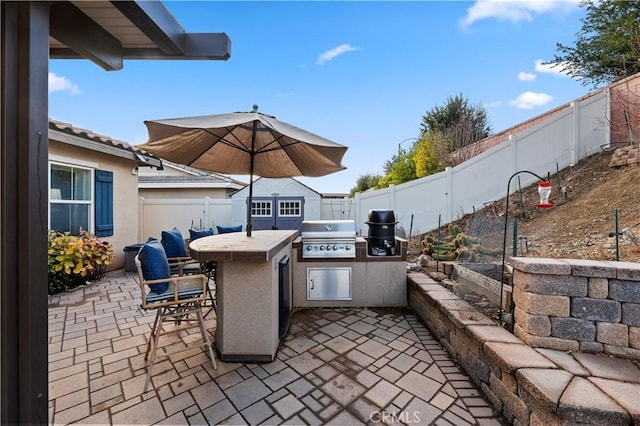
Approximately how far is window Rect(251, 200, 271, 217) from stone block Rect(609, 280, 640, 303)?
919 centimetres

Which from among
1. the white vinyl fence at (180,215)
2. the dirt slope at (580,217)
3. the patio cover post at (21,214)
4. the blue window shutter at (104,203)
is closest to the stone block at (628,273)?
the dirt slope at (580,217)

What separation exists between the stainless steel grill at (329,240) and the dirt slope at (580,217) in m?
2.16

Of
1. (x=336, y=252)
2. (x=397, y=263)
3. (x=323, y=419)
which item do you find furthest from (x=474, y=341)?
(x=336, y=252)

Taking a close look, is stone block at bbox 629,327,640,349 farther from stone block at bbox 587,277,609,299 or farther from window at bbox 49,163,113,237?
window at bbox 49,163,113,237

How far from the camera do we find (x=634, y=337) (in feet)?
6.21

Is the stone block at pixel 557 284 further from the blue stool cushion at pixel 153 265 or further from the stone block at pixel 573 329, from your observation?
the blue stool cushion at pixel 153 265

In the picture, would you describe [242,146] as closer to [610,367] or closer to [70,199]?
[610,367]

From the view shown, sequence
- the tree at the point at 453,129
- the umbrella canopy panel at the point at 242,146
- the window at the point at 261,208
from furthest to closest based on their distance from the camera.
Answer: the window at the point at 261,208 < the tree at the point at 453,129 < the umbrella canopy panel at the point at 242,146

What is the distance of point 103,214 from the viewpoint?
5832 millimetres

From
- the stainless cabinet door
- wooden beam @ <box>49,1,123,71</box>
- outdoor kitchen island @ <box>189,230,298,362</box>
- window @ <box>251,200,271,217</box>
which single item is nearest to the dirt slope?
the stainless cabinet door

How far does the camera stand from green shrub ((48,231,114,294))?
4.50 m

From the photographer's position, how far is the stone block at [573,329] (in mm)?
1950

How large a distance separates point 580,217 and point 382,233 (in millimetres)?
4729

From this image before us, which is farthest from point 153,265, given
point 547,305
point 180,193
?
point 180,193
